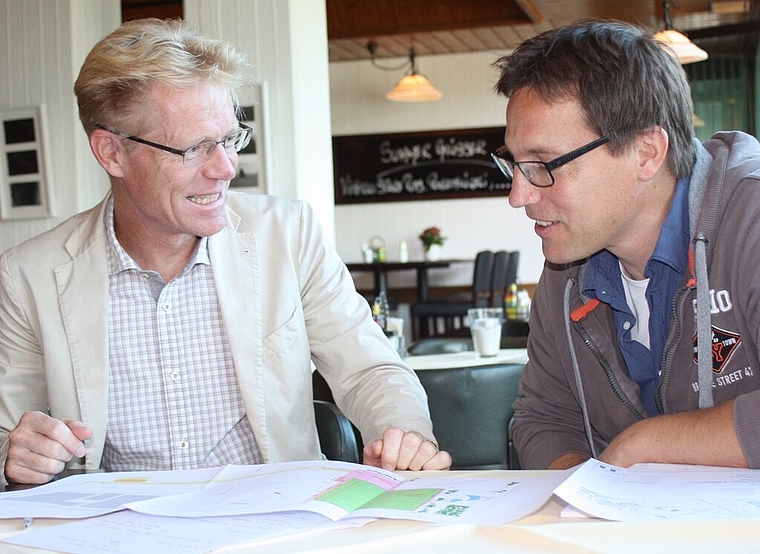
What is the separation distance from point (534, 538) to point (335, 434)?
3.27ft

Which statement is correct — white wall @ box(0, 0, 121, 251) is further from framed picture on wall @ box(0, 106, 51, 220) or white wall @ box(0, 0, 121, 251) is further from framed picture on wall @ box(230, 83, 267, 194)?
framed picture on wall @ box(230, 83, 267, 194)

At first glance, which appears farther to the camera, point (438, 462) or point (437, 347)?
point (437, 347)

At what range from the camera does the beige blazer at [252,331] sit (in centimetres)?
184

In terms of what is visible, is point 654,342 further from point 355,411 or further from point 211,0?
point 211,0

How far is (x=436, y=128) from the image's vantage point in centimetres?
1029

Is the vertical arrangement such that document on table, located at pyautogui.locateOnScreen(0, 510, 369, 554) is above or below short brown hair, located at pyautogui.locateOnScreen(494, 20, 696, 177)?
below

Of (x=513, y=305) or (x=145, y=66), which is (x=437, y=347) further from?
(x=145, y=66)

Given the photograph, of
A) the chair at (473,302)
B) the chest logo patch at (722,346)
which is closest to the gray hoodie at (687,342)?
the chest logo patch at (722,346)

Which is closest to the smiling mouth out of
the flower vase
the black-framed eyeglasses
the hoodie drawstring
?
the black-framed eyeglasses

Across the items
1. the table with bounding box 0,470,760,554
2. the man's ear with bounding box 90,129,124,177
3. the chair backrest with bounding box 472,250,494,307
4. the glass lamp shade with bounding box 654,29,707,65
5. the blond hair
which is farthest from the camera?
Answer: the chair backrest with bounding box 472,250,494,307

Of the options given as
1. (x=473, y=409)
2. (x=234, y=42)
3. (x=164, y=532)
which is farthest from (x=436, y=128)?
(x=164, y=532)

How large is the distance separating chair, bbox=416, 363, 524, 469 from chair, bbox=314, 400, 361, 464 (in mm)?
854

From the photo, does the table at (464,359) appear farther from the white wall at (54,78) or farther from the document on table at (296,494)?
the white wall at (54,78)

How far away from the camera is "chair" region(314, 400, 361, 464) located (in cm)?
191
